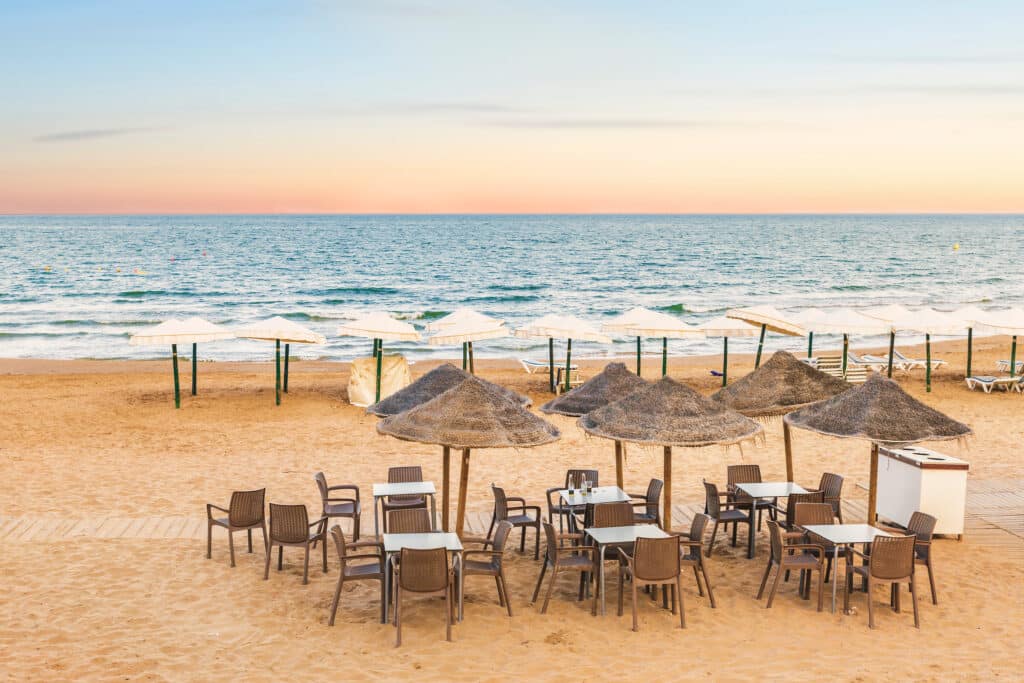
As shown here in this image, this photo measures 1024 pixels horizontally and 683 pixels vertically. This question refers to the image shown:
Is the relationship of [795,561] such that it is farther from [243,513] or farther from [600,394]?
[243,513]

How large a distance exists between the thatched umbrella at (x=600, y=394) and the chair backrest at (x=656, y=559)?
227cm

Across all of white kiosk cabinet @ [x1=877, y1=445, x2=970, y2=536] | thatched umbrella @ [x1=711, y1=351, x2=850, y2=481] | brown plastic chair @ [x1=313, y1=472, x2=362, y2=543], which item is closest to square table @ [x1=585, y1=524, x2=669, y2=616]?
thatched umbrella @ [x1=711, y1=351, x2=850, y2=481]

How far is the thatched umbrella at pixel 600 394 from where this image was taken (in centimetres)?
954

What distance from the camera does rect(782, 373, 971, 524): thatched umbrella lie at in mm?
Result: 7871

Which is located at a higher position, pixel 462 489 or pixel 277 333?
pixel 277 333

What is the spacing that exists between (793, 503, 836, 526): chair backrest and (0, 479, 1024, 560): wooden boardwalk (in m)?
1.96

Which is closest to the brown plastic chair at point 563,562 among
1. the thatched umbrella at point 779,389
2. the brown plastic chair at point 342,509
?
the brown plastic chair at point 342,509

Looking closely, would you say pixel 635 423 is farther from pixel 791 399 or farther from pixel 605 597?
pixel 791 399

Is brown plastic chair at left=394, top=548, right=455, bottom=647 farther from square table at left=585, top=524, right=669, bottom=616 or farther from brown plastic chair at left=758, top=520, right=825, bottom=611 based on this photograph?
brown plastic chair at left=758, top=520, right=825, bottom=611

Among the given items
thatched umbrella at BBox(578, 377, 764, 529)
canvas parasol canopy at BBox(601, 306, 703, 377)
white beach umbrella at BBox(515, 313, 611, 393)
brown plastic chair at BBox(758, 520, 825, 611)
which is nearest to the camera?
thatched umbrella at BBox(578, 377, 764, 529)

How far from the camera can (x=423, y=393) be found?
9.84 metres

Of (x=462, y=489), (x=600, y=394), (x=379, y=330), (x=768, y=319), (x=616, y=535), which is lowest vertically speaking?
(x=616, y=535)

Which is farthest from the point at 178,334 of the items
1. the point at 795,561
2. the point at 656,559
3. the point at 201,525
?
the point at 795,561

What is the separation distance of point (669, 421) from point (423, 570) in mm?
2474
